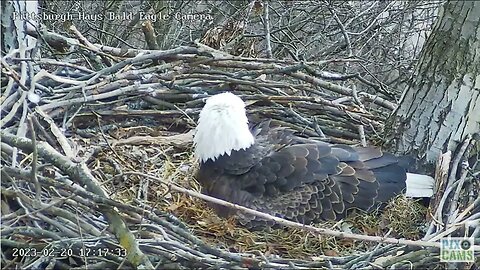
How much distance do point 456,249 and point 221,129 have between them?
1.24 meters

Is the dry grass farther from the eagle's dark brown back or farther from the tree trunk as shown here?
the tree trunk

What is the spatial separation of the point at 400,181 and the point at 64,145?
1600 millimetres

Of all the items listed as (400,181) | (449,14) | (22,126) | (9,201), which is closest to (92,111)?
(22,126)

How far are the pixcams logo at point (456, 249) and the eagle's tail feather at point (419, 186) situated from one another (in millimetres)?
710

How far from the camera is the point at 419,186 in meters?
3.49

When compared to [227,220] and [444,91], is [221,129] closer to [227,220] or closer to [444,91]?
[227,220]

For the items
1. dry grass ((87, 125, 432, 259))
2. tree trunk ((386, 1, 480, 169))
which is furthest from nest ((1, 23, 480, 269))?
tree trunk ((386, 1, 480, 169))

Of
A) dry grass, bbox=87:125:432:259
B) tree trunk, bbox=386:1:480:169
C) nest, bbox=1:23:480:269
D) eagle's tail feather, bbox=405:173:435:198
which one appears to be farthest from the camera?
eagle's tail feather, bbox=405:173:435:198

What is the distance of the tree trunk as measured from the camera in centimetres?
332

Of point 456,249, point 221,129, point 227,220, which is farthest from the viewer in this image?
point 221,129

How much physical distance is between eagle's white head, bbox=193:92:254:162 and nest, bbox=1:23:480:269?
248mm

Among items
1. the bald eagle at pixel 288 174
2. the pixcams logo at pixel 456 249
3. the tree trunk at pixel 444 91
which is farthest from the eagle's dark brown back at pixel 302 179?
the pixcams logo at pixel 456 249

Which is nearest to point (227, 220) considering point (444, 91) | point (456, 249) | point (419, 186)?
point (419, 186)

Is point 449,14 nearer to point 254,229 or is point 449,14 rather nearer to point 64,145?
point 254,229
